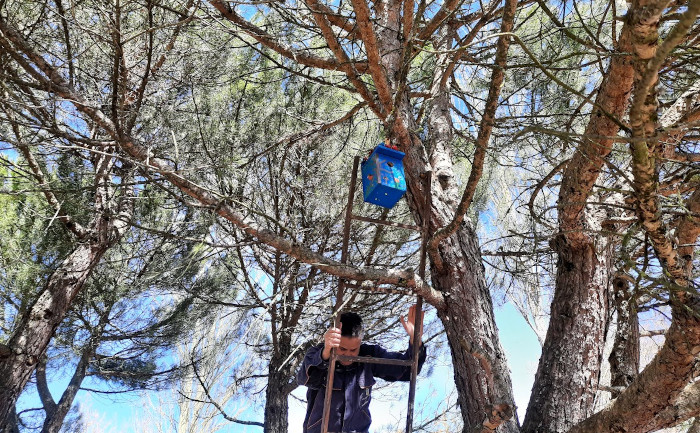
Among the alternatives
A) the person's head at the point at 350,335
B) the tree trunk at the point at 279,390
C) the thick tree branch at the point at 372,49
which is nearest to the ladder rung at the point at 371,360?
the person's head at the point at 350,335

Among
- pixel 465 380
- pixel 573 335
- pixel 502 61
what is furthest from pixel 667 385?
pixel 502 61

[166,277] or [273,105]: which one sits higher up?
[273,105]

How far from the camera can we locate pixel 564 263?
2941 mm

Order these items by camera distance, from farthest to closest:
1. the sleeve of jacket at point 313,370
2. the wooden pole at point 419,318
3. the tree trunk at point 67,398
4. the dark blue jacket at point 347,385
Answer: the tree trunk at point 67,398 < the dark blue jacket at point 347,385 < the sleeve of jacket at point 313,370 < the wooden pole at point 419,318

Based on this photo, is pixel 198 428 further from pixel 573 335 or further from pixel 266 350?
pixel 573 335

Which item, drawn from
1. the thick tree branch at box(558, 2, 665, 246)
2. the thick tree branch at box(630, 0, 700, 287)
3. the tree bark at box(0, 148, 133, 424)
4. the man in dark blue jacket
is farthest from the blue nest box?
the tree bark at box(0, 148, 133, 424)

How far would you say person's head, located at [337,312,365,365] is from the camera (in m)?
3.14

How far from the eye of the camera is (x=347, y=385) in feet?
10.7

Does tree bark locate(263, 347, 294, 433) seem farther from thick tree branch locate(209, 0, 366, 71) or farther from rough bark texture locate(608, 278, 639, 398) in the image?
rough bark texture locate(608, 278, 639, 398)

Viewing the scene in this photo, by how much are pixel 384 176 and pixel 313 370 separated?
3.77ft

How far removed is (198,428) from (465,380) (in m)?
7.00

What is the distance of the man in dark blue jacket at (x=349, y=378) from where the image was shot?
10.3 ft

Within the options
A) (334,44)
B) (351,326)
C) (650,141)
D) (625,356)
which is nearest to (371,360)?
(351,326)

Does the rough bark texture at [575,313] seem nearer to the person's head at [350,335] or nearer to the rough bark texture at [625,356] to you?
Answer: the rough bark texture at [625,356]
